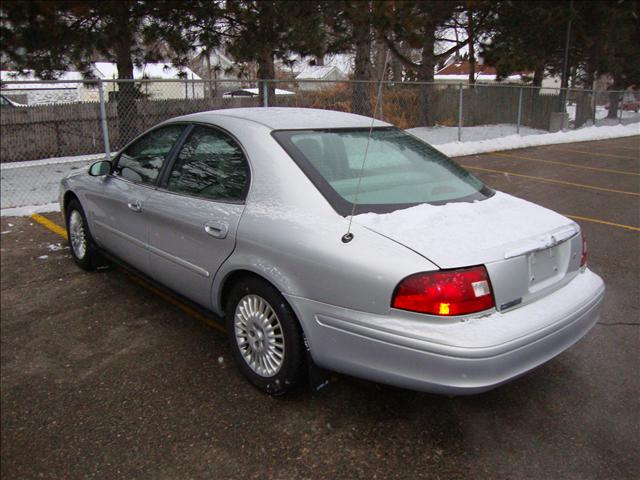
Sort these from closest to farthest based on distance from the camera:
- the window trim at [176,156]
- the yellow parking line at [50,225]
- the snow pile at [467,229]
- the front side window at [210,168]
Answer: the snow pile at [467,229], the front side window at [210,168], the window trim at [176,156], the yellow parking line at [50,225]

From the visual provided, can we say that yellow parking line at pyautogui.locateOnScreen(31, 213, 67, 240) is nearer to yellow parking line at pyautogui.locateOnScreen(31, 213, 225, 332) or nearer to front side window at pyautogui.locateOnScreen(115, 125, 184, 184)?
yellow parking line at pyautogui.locateOnScreen(31, 213, 225, 332)

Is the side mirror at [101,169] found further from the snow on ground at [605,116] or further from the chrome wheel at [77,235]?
the snow on ground at [605,116]

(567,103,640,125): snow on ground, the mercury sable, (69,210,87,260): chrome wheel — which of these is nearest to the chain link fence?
the mercury sable

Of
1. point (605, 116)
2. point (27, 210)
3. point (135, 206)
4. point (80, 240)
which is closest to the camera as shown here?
point (135, 206)

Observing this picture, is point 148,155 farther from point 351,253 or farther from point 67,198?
point 351,253

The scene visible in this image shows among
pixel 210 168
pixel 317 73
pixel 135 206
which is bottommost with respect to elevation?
pixel 135 206

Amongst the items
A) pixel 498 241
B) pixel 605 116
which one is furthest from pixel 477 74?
pixel 498 241

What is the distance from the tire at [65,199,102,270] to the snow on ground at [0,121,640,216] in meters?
0.68

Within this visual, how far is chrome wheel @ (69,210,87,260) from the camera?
16.2 feet

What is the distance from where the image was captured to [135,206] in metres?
3.92

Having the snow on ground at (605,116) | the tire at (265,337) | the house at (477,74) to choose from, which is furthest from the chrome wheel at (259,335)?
the snow on ground at (605,116)

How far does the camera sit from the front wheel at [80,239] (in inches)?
189

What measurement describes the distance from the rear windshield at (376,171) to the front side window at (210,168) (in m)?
0.31

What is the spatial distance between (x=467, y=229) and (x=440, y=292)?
0.45 m
